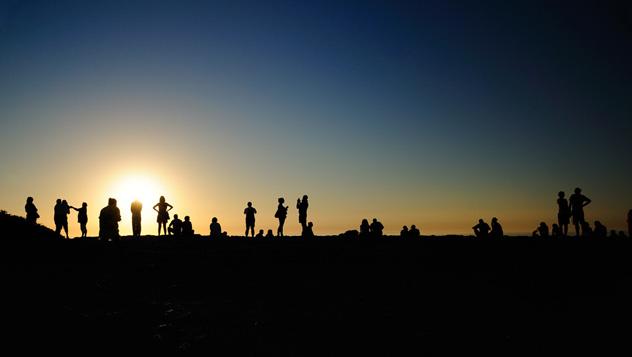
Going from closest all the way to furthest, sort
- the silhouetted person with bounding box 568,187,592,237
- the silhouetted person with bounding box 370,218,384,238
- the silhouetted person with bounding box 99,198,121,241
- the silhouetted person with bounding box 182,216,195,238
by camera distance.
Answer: the silhouetted person with bounding box 99,198,121,241 → the silhouetted person with bounding box 568,187,592,237 → the silhouetted person with bounding box 182,216,195,238 → the silhouetted person with bounding box 370,218,384,238

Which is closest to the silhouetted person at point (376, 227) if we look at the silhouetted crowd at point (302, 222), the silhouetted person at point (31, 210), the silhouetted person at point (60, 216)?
the silhouetted crowd at point (302, 222)

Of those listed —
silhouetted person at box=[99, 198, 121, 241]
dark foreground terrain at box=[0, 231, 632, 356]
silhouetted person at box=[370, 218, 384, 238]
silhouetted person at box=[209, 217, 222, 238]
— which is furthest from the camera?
silhouetted person at box=[370, 218, 384, 238]

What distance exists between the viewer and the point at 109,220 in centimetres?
1798

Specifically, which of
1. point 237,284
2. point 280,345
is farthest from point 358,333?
point 237,284

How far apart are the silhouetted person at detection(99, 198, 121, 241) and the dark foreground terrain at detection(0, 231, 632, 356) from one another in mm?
816

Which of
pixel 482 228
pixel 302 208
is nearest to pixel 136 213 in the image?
pixel 302 208

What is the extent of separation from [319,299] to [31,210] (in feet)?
60.5

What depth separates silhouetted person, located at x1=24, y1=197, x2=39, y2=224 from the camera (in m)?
22.8

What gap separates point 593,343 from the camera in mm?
9211

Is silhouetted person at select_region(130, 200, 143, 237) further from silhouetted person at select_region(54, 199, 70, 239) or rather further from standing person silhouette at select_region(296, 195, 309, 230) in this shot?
standing person silhouette at select_region(296, 195, 309, 230)

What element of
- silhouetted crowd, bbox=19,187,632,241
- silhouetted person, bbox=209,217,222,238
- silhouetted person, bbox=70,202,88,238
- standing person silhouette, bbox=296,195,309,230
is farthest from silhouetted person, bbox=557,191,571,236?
silhouetted person, bbox=70,202,88,238

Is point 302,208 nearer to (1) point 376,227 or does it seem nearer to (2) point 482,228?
(1) point 376,227

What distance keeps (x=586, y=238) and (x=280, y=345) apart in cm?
1742

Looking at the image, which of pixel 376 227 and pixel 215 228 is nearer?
pixel 215 228
